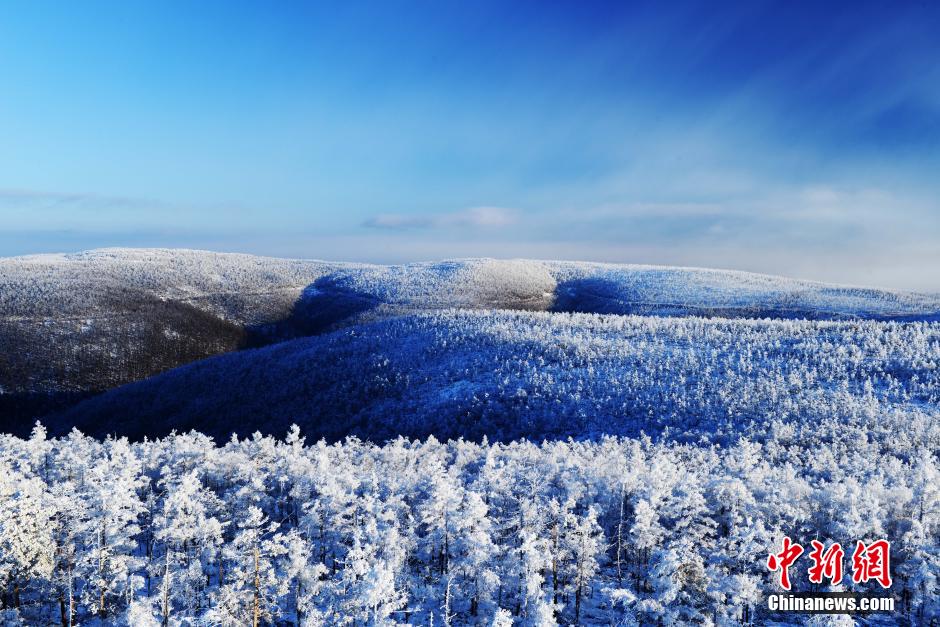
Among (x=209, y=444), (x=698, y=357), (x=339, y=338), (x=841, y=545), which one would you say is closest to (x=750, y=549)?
(x=841, y=545)

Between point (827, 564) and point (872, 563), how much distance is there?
9.14ft

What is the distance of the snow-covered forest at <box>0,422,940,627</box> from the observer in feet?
84.5

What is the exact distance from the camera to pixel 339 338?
420 ft

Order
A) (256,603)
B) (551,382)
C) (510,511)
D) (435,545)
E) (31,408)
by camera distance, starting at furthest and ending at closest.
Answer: (31,408) < (551,382) < (510,511) < (435,545) < (256,603)

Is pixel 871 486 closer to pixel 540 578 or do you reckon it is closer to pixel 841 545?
pixel 841 545

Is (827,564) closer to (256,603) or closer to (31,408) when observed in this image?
(256,603)

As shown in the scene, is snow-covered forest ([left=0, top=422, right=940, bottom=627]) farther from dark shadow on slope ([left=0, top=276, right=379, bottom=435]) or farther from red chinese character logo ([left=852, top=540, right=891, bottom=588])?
dark shadow on slope ([left=0, top=276, right=379, bottom=435])

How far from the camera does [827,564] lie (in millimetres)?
27984

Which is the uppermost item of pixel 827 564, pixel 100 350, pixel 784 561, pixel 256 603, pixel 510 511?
pixel 784 561

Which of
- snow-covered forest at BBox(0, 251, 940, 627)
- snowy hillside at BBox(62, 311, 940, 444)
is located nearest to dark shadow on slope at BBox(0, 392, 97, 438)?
snowy hillside at BBox(62, 311, 940, 444)

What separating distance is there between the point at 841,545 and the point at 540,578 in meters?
18.0

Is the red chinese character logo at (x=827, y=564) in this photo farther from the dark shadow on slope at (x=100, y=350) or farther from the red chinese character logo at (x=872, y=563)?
the dark shadow on slope at (x=100, y=350)

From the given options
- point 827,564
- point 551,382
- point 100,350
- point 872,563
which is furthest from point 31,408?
point 872,563

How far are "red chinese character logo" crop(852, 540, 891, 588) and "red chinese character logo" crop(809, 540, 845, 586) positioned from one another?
0.82 meters
